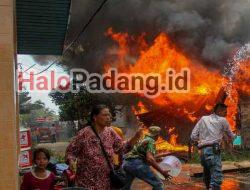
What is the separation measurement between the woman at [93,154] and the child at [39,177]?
0.38 meters

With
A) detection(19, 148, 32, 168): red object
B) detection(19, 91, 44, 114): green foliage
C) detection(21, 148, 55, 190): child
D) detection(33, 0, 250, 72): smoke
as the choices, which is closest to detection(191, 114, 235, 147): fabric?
detection(19, 148, 32, 168): red object

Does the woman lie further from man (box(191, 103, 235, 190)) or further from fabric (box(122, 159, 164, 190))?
man (box(191, 103, 235, 190))

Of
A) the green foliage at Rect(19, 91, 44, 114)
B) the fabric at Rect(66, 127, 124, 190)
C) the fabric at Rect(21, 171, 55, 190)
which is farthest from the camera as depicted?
the green foliage at Rect(19, 91, 44, 114)

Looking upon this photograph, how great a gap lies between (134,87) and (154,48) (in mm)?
2230

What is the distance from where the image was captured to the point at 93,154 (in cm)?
414

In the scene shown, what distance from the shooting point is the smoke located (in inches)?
858

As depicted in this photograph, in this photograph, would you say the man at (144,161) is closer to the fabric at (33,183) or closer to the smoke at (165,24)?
the fabric at (33,183)

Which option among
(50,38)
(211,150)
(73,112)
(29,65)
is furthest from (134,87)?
(211,150)

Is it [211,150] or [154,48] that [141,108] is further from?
[211,150]

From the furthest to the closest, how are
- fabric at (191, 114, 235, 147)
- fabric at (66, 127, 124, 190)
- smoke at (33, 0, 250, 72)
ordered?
smoke at (33, 0, 250, 72) → fabric at (191, 114, 235, 147) → fabric at (66, 127, 124, 190)

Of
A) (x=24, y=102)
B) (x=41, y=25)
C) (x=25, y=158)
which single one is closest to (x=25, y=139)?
(x=25, y=158)

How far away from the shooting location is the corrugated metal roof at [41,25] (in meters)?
6.46

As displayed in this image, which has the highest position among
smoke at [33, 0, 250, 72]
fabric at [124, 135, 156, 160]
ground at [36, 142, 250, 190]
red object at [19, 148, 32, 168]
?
smoke at [33, 0, 250, 72]

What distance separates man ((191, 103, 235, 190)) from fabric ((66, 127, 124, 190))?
3071 millimetres
